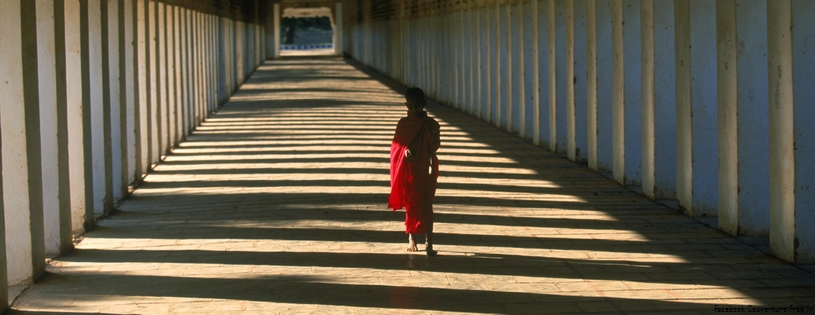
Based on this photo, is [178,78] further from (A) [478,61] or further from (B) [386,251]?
(B) [386,251]

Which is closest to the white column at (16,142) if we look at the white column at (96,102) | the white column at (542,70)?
the white column at (96,102)

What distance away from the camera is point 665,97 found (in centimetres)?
1034

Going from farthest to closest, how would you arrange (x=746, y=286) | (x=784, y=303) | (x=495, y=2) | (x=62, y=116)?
1. (x=495, y=2)
2. (x=62, y=116)
3. (x=746, y=286)
4. (x=784, y=303)

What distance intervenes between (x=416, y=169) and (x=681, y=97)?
10.7 feet

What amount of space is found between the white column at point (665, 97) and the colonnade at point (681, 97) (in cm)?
1

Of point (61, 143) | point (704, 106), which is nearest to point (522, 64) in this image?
point (704, 106)

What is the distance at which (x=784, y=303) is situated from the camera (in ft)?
19.8

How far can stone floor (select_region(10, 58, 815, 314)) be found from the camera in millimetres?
6211

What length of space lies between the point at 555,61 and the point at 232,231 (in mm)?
7236

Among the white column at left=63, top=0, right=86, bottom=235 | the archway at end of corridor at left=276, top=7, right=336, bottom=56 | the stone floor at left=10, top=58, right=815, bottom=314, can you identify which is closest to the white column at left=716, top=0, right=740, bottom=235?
the stone floor at left=10, top=58, right=815, bottom=314

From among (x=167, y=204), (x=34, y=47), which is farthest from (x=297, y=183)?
(x=34, y=47)

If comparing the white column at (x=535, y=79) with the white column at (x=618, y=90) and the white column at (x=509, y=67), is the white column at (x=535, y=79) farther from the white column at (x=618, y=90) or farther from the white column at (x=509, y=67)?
the white column at (x=618, y=90)

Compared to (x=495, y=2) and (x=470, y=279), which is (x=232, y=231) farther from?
(x=495, y=2)

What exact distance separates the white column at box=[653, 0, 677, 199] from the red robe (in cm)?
360
